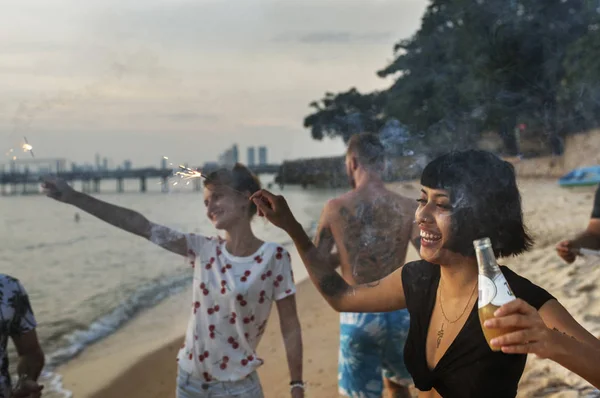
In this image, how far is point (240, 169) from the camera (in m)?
2.88

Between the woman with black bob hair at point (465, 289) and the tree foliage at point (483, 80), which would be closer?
the woman with black bob hair at point (465, 289)

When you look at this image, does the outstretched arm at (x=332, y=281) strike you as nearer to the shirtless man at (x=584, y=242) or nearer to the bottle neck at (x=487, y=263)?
the bottle neck at (x=487, y=263)

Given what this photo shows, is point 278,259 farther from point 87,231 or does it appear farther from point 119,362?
point 87,231

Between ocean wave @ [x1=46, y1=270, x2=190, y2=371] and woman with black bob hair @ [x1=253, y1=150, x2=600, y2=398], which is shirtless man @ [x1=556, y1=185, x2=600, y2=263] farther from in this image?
ocean wave @ [x1=46, y1=270, x2=190, y2=371]

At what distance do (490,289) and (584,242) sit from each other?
8.10 feet

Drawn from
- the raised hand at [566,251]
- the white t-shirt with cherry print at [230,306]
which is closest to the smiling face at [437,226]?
the white t-shirt with cherry print at [230,306]

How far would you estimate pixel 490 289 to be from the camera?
148 centimetres

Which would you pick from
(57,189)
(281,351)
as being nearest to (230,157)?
(57,189)

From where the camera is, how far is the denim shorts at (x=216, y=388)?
2734 millimetres

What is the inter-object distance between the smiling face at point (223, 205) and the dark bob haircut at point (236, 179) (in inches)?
1.0

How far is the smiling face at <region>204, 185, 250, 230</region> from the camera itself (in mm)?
2896

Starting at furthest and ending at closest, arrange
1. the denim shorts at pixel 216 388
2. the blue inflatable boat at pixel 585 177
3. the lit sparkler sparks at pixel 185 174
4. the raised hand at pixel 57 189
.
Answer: the blue inflatable boat at pixel 585 177
the denim shorts at pixel 216 388
the raised hand at pixel 57 189
the lit sparkler sparks at pixel 185 174

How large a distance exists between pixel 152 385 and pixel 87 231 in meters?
15.1

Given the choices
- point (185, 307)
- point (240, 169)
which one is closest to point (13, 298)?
point (240, 169)
